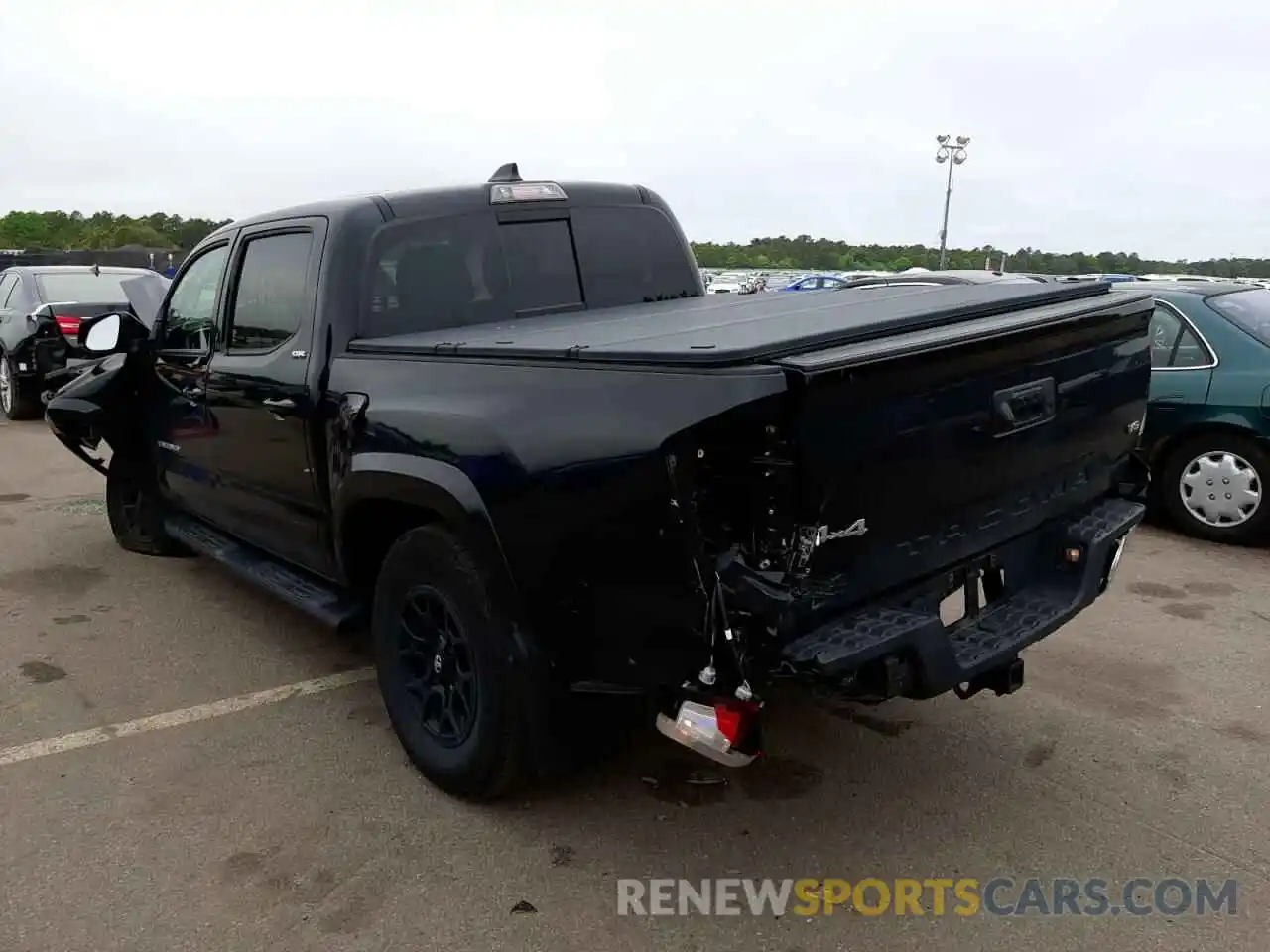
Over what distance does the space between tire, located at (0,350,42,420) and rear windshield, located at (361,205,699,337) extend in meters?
9.10

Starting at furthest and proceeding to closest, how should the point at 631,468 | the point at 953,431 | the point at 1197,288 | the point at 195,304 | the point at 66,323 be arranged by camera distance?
the point at 66,323
the point at 1197,288
the point at 195,304
the point at 953,431
the point at 631,468

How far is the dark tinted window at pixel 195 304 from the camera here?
4730mm

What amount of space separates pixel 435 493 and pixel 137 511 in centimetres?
364

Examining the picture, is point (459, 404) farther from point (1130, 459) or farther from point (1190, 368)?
point (1190, 368)

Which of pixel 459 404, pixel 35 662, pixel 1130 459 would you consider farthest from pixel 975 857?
pixel 35 662

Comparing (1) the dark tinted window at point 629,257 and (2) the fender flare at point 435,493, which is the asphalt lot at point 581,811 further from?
(1) the dark tinted window at point 629,257

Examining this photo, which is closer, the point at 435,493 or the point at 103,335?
the point at 435,493

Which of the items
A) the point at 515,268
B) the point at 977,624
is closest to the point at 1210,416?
the point at 977,624

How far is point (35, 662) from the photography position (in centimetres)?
455

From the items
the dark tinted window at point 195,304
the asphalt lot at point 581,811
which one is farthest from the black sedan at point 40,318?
the asphalt lot at point 581,811

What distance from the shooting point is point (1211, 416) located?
617cm

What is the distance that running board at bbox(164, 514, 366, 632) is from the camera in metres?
3.84

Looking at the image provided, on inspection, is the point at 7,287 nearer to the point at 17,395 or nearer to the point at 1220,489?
the point at 17,395

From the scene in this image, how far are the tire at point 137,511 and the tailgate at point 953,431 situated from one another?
424cm
